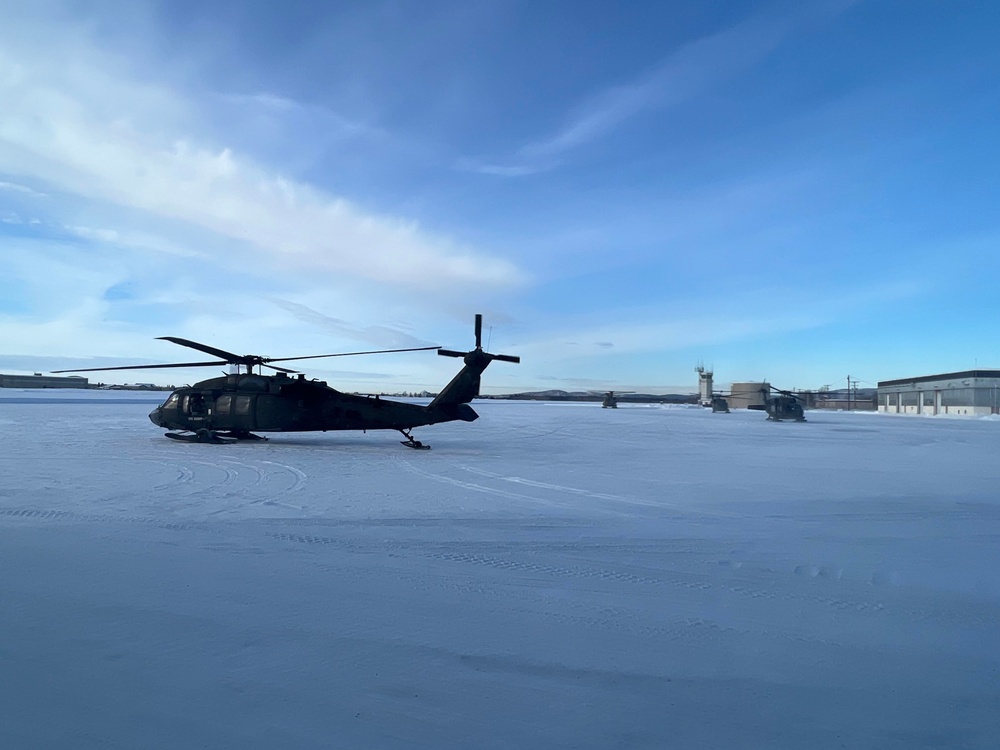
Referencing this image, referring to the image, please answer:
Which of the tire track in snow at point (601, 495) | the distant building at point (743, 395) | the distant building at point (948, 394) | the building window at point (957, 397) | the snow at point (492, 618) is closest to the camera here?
the snow at point (492, 618)

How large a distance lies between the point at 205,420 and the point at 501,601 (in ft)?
50.0

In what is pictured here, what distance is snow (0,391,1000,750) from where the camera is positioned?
316 centimetres

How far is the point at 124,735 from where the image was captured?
2.98 metres

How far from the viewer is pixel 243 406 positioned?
56.5 feet

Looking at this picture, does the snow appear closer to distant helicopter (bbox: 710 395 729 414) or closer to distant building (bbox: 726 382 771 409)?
distant helicopter (bbox: 710 395 729 414)

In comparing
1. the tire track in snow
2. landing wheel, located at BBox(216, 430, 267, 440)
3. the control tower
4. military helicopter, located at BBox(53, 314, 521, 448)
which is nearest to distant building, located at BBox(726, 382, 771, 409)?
the control tower

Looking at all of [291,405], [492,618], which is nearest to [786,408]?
[291,405]

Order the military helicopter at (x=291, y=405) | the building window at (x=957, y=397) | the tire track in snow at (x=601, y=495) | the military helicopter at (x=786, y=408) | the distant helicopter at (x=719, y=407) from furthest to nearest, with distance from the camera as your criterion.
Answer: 1. the distant helicopter at (x=719, y=407)
2. the building window at (x=957, y=397)
3. the military helicopter at (x=786, y=408)
4. the military helicopter at (x=291, y=405)
5. the tire track in snow at (x=601, y=495)

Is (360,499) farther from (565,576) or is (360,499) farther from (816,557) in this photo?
(816,557)

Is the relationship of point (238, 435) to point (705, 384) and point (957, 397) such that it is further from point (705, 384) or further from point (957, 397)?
point (705, 384)

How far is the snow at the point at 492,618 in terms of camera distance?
316 cm

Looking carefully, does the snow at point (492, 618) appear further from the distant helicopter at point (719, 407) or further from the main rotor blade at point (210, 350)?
the distant helicopter at point (719, 407)

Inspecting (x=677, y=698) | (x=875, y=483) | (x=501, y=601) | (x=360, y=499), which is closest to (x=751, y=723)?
(x=677, y=698)

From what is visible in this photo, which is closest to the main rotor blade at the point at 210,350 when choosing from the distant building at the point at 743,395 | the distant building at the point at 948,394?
the distant building at the point at 948,394
